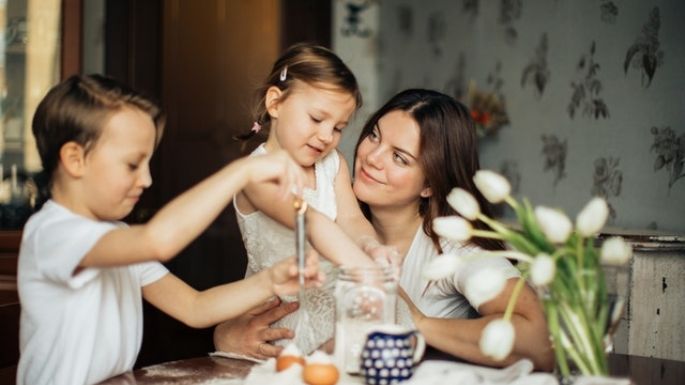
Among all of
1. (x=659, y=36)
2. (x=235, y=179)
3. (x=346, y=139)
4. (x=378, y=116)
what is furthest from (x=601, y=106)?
(x=235, y=179)

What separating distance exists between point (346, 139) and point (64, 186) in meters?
2.98

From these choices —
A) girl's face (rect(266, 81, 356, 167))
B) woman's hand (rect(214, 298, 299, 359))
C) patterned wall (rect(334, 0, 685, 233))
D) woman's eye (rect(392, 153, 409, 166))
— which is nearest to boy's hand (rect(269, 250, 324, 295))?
woman's hand (rect(214, 298, 299, 359))

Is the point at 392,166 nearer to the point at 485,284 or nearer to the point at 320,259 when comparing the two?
the point at 320,259

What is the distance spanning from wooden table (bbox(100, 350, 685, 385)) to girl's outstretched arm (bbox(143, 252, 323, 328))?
0.09m

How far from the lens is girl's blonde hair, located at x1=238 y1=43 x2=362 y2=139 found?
6.33 ft

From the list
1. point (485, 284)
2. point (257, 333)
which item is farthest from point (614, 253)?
point (257, 333)

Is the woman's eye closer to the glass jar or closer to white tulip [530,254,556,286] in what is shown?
the glass jar

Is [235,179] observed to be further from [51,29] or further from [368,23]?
[368,23]

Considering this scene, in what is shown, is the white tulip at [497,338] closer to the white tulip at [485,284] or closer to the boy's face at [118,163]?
the white tulip at [485,284]

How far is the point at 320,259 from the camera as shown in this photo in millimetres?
1930

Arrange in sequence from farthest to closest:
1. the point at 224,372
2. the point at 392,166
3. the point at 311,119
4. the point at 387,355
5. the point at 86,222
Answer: the point at 392,166
the point at 311,119
the point at 224,372
the point at 86,222
the point at 387,355

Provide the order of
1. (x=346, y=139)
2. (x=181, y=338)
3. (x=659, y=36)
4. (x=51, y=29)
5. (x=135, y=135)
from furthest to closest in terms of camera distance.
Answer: (x=346, y=139) < (x=181, y=338) < (x=51, y=29) < (x=659, y=36) < (x=135, y=135)

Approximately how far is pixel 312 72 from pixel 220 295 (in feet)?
1.94

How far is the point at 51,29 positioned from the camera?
120 inches
